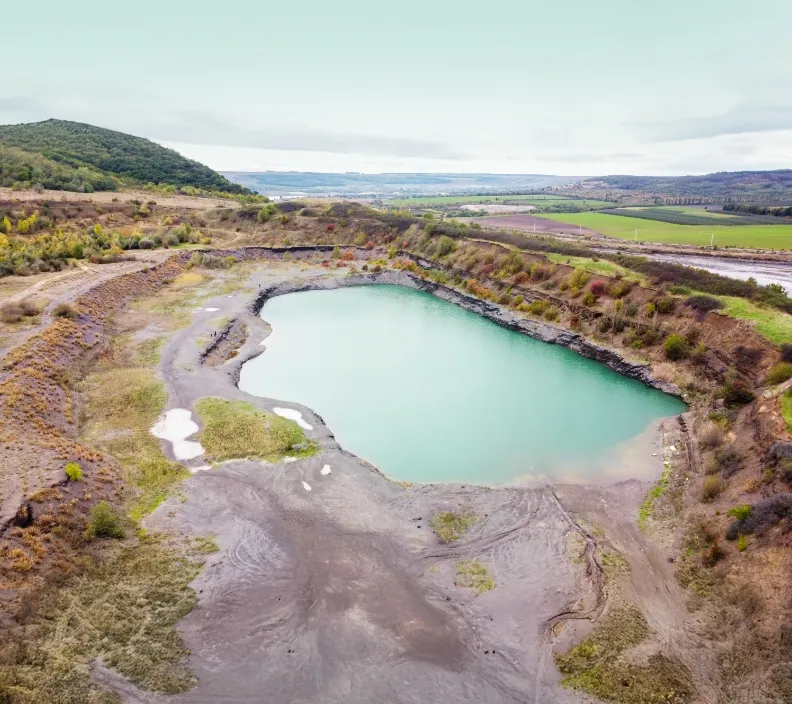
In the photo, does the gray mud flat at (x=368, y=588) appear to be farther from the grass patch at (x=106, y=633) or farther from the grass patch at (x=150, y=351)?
the grass patch at (x=150, y=351)

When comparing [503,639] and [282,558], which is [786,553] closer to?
[503,639]

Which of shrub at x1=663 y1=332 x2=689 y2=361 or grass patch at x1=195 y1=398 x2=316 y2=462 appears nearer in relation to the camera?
grass patch at x1=195 y1=398 x2=316 y2=462

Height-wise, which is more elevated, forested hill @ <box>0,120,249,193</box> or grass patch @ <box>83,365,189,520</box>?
forested hill @ <box>0,120,249,193</box>

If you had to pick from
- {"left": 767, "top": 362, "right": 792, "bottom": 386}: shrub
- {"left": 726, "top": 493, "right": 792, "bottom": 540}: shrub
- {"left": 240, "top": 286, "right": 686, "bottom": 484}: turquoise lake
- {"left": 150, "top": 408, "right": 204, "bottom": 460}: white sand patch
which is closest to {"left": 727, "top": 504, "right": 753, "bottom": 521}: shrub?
{"left": 726, "top": 493, "right": 792, "bottom": 540}: shrub

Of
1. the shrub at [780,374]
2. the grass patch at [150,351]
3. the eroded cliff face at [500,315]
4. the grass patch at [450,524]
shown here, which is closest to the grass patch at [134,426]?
the grass patch at [150,351]

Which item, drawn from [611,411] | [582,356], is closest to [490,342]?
[582,356]

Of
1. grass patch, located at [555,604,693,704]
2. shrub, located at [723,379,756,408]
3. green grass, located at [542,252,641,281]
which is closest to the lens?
grass patch, located at [555,604,693,704]

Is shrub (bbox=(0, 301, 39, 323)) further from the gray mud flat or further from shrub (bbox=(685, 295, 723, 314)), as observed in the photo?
shrub (bbox=(685, 295, 723, 314))
